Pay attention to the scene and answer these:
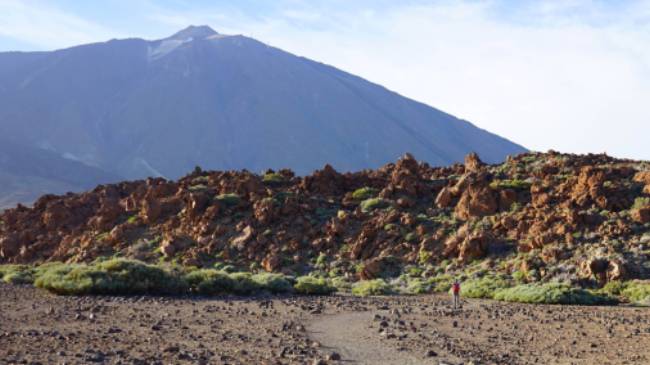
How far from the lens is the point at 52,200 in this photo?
3869cm

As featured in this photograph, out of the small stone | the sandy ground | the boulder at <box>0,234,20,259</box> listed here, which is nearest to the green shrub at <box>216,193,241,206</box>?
the boulder at <box>0,234,20,259</box>

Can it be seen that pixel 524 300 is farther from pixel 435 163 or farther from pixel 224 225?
pixel 435 163

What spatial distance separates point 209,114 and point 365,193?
122 m

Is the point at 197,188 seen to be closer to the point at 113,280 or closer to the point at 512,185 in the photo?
the point at 512,185

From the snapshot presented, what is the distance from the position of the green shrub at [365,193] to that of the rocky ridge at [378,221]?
0.22 ft

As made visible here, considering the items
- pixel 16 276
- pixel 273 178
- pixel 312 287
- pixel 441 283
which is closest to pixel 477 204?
pixel 441 283

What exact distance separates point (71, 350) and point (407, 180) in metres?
23.5

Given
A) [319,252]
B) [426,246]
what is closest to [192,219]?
[319,252]

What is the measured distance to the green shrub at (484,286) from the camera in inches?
829

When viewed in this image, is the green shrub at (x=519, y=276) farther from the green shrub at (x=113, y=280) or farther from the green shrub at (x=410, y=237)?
the green shrub at (x=113, y=280)

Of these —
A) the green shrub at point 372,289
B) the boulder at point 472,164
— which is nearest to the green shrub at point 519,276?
the green shrub at point 372,289

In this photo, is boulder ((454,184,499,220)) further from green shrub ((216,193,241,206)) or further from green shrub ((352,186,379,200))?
green shrub ((216,193,241,206))

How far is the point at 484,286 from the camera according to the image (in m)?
21.6

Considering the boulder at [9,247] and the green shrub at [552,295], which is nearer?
the green shrub at [552,295]
